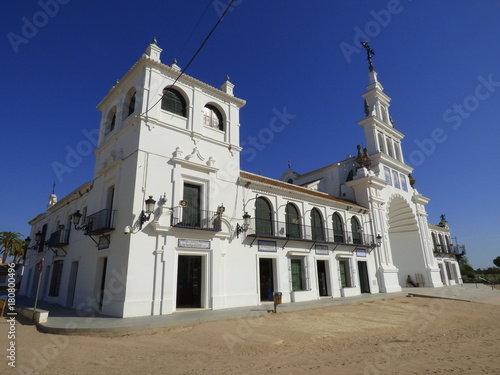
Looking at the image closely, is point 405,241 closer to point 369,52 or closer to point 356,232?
point 356,232

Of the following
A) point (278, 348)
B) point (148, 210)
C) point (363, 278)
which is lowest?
point (278, 348)

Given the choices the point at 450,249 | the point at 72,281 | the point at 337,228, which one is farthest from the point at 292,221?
the point at 450,249

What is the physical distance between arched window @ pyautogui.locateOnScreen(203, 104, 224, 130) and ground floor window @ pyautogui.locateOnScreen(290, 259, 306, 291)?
25.4 ft

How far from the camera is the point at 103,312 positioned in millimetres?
10188

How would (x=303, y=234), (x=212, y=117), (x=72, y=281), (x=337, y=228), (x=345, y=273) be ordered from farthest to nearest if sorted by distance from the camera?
(x=337, y=228) → (x=345, y=273) → (x=303, y=234) → (x=212, y=117) → (x=72, y=281)

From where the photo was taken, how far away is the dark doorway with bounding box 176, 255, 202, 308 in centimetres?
1291

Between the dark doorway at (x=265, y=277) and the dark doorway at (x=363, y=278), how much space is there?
6.54 meters

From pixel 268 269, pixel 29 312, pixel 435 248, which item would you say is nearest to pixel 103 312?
Answer: pixel 29 312

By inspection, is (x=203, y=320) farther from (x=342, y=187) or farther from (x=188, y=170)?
(x=342, y=187)

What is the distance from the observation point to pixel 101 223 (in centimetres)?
1148

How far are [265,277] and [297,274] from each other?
180 cm

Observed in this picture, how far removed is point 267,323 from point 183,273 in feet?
18.7

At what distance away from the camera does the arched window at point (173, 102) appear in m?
12.5

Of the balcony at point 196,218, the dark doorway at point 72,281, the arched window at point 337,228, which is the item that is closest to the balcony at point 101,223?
the balcony at point 196,218
